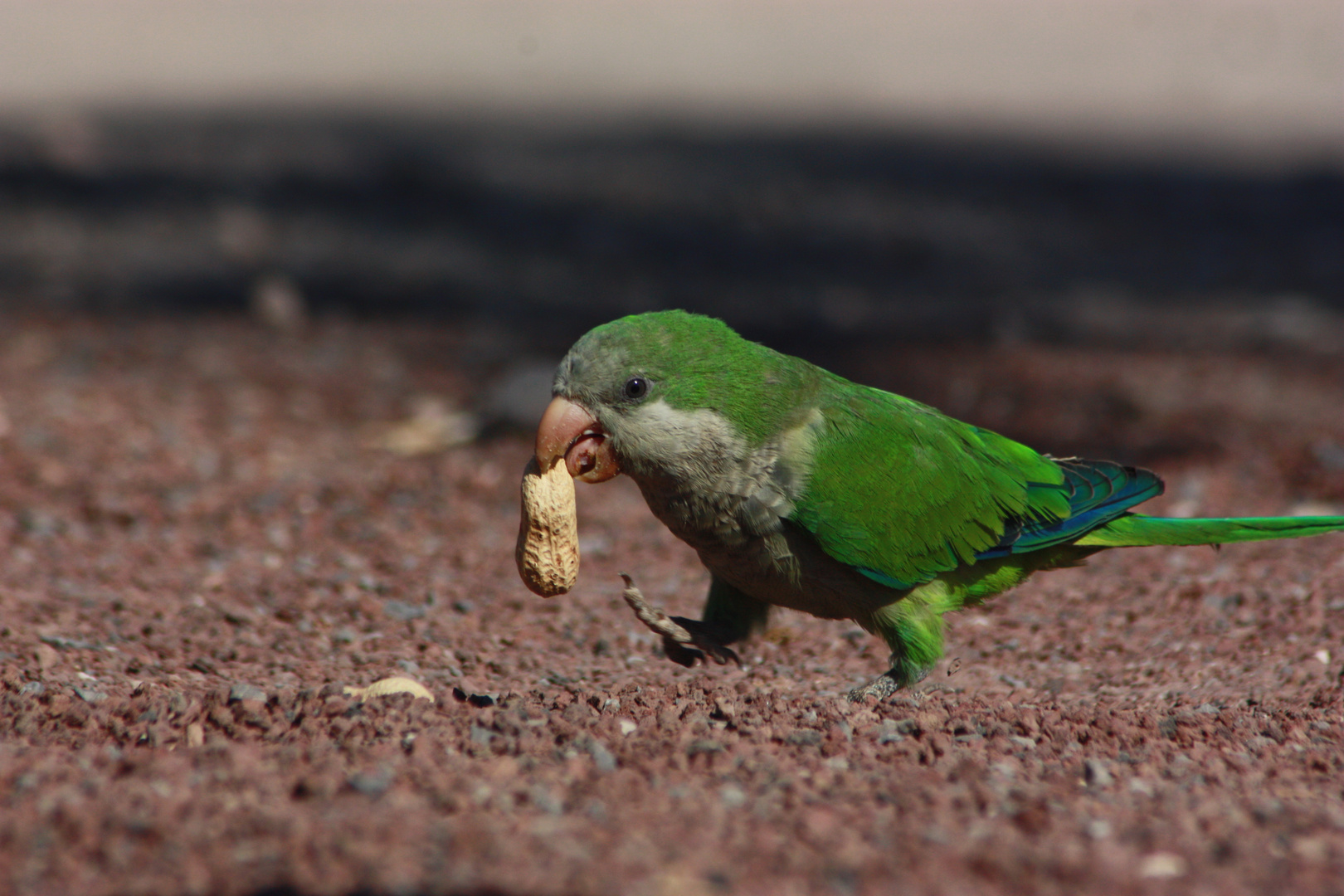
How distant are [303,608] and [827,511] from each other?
1.99 meters

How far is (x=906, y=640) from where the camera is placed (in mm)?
3604

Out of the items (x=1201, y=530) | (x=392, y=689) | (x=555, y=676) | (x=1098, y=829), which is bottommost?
(x=555, y=676)

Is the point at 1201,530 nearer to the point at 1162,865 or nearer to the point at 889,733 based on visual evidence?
the point at 889,733

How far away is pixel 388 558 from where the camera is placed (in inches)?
192

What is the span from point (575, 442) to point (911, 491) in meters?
1.03

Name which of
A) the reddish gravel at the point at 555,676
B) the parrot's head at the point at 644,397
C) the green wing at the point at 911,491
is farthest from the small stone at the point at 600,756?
the green wing at the point at 911,491

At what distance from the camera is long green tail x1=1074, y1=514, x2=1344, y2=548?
371 centimetres

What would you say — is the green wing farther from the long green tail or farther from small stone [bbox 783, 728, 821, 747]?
small stone [bbox 783, 728, 821, 747]

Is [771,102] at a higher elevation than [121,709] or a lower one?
higher

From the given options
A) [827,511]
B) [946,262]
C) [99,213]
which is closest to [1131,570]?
[827,511]

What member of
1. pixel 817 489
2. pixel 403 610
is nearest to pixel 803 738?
pixel 817 489

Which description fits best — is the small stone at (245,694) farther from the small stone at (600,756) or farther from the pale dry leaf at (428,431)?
the pale dry leaf at (428,431)

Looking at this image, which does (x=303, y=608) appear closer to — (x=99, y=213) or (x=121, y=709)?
(x=121, y=709)

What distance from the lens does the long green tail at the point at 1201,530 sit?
371 cm
